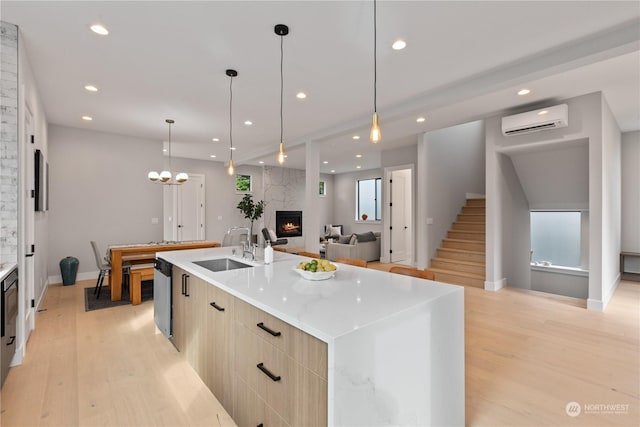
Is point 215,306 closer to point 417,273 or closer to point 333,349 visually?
point 333,349

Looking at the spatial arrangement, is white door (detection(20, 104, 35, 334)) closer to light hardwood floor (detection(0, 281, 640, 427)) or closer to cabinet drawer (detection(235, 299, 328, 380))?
light hardwood floor (detection(0, 281, 640, 427))

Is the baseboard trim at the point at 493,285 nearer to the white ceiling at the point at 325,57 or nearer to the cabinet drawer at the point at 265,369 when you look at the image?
the white ceiling at the point at 325,57

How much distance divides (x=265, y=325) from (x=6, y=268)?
7.56ft

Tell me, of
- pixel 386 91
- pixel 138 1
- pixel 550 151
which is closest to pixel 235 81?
pixel 138 1

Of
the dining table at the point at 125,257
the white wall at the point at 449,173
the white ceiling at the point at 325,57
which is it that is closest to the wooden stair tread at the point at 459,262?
the white wall at the point at 449,173

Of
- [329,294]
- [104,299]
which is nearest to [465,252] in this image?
[329,294]

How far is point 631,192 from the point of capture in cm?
579

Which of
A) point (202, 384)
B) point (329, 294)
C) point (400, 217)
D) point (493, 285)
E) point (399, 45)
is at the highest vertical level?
point (399, 45)

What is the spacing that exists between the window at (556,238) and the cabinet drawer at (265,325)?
691 cm

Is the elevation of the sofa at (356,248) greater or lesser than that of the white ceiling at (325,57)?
lesser

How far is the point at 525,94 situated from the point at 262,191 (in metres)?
7.64

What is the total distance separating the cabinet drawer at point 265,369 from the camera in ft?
4.42

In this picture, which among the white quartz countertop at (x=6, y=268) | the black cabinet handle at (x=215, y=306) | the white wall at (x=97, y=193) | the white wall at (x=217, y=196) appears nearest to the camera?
the black cabinet handle at (x=215, y=306)

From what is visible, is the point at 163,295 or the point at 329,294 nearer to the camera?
the point at 329,294
